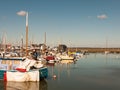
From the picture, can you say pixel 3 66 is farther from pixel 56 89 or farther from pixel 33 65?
pixel 56 89

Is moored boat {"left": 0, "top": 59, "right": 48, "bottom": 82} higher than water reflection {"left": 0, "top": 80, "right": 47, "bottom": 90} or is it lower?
higher

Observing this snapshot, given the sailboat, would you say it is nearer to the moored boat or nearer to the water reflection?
the moored boat

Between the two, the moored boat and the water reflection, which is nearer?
the water reflection

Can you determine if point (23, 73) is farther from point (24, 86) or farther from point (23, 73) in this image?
point (24, 86)

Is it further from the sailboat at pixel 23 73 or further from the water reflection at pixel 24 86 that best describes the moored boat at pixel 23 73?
the water reflection at pixel 24 86

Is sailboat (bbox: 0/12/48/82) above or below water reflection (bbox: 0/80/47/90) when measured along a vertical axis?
above

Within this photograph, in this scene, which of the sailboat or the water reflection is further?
the sailboat

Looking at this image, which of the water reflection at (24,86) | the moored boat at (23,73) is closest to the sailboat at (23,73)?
the moored boat at (23,73)

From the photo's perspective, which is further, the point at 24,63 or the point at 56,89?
the point at 24,63

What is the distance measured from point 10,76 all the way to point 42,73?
4307 mm

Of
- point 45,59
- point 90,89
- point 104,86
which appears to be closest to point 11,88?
point 90,89

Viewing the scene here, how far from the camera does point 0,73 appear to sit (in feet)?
103

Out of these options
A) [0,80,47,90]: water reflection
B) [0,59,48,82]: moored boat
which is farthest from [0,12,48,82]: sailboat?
[0,80,47,90]: water reflection

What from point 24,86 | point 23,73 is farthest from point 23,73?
point 24,86
